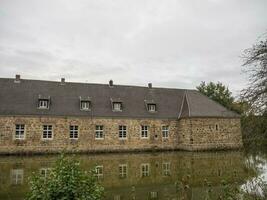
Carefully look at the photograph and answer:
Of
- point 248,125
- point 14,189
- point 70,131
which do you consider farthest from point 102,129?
point 248,125

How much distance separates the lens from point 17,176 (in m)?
13.0

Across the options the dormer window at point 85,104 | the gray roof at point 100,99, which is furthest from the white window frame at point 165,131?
the dormer window at point 85,104

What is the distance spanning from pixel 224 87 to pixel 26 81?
A: 25216 millimetres

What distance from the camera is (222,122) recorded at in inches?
1024

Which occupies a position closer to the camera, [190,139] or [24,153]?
[24,153]

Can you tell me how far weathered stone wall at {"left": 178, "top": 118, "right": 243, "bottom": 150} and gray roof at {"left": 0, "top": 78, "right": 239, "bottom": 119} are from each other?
66cm

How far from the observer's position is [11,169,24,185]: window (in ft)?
38.3

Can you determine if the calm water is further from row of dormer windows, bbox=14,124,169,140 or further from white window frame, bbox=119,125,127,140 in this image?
white window frame, bbox=119,125,127,140

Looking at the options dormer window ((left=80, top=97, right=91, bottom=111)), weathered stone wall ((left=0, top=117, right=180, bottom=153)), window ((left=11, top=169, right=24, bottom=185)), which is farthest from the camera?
dormer window ((left=80, top=97, right=91, bottom=111))

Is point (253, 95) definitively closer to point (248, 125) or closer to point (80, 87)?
point (248, 125)

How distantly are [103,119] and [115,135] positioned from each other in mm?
1583

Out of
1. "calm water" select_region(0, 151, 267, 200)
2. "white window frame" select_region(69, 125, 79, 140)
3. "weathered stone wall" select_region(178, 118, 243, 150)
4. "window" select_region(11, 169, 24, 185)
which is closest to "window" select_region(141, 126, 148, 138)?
"weathered stone wall" select_region(178, 118, 243, 150)

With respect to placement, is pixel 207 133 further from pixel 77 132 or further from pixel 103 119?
pixel 77 132

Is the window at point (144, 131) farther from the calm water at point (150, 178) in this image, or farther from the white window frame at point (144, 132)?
the calm water at point (150, 178)
